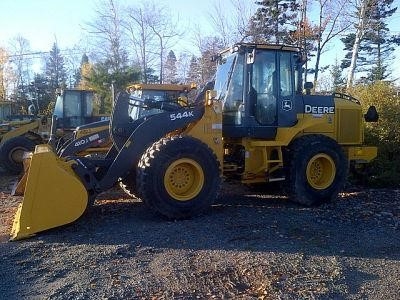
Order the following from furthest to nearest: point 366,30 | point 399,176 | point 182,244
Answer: point 366,30
point 399,176
point 182,244

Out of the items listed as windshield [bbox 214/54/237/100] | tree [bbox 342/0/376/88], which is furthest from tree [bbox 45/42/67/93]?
windshield [bbox 214/54/237/100]

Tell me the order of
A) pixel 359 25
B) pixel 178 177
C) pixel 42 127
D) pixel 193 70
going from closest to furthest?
pixel 178 177 → pixel 42 127 → pixel 359 25 → pixel 193 70

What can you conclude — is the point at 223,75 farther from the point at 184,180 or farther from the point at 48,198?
the point at 48,198

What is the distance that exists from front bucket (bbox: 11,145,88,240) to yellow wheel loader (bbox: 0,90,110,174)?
7.14 meters

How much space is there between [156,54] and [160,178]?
33.5 meters

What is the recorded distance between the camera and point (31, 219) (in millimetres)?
6375

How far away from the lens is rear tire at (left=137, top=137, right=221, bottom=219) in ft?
23.0

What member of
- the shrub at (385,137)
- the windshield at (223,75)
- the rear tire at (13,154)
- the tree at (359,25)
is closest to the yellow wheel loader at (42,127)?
the rear tire at (13,154)

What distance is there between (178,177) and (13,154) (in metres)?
8.78

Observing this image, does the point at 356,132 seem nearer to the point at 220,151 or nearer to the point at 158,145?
the point at 220,151

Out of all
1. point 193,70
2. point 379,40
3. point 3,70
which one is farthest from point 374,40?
point 3,70

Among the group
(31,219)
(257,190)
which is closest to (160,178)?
(31,219)

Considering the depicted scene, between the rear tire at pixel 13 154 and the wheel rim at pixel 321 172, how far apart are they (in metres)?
8.95

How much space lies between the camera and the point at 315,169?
28.6ft
